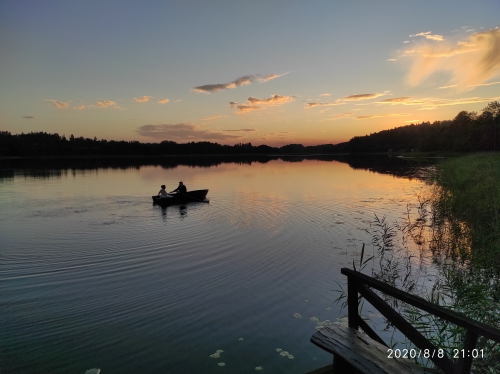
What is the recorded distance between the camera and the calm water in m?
6.18

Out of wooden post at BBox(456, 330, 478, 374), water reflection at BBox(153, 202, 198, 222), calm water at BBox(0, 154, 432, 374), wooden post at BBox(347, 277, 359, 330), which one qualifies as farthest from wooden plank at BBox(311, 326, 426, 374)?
water reflection at BBox(153, 202, 198, 222)

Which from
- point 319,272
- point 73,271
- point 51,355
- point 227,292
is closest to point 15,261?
point 73,271

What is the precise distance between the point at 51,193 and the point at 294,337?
103 feet

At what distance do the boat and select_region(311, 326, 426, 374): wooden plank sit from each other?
67.5 ft

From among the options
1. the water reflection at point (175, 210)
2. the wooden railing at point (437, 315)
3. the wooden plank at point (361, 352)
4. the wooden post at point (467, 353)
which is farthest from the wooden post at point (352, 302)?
the water reflection at point (175, 210)

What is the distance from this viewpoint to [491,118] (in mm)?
Result: 78750

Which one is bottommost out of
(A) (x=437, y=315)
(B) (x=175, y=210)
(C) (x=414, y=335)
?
(B) (x=175, y=210)

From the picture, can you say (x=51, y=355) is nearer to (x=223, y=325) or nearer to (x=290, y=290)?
(x=223, y=325)

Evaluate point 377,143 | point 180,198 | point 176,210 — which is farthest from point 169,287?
point 377,143

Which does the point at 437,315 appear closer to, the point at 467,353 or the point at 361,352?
the point at 467,353

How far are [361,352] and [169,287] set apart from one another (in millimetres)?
6644

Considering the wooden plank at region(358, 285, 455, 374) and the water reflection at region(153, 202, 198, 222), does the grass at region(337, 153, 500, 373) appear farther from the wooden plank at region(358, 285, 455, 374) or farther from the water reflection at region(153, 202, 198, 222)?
the water reflection at region(153, 202, 198, 222)

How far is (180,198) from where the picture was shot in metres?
24.9

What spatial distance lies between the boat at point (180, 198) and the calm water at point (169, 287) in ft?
8.53
